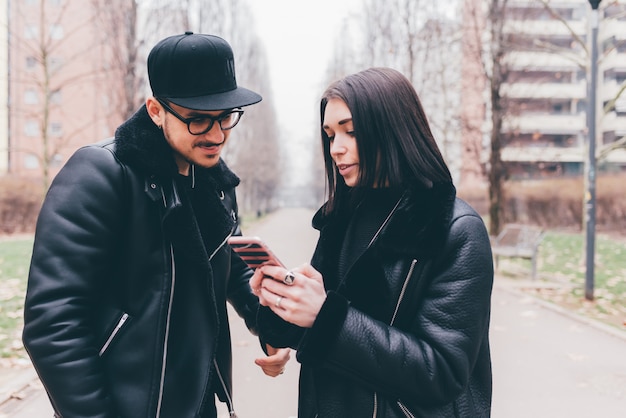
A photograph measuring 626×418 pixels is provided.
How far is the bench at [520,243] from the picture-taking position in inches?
417

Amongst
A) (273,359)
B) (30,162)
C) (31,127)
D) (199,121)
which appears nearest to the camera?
(199,121)

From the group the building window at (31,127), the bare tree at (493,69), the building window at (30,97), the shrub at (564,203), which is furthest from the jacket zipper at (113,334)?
the building window at (30,97)

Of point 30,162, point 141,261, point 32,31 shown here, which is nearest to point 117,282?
point 141,261

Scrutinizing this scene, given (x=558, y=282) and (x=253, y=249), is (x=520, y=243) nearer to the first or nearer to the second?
(x=558, y=282)

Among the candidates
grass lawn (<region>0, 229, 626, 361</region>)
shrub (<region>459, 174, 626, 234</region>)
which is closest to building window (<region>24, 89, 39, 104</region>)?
grass lawn (<region>0, 229, 626, 361</region>)

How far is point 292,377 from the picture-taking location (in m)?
5.00

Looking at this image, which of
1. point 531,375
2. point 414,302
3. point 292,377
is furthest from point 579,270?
point 414,302

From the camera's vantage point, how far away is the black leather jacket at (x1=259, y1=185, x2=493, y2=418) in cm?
142

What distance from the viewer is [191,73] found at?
1740mm

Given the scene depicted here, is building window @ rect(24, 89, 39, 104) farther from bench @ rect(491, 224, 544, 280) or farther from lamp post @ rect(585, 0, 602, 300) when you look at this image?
lamp post @ rect(585, 0, 602, 300)

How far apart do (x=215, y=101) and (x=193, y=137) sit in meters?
0.14

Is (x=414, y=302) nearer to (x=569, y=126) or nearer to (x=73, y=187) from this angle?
(x=73, y=187)

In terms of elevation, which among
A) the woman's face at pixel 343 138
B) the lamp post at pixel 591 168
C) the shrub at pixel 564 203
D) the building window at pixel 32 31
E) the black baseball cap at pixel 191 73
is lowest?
the shrub at pixel 564 203

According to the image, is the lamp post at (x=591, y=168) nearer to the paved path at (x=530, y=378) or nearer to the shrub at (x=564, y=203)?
the paved path at (x=530, y=378)
